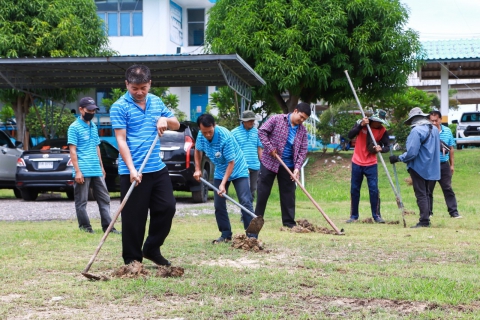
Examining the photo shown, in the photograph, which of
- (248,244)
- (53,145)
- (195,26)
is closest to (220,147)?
(248,244)

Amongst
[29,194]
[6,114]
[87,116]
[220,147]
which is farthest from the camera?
[6,114]

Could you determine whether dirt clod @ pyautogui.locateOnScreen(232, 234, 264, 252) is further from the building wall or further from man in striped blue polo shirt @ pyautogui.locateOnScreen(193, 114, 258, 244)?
the building wall

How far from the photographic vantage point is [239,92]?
20.2m

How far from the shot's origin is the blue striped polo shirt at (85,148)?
10266mm

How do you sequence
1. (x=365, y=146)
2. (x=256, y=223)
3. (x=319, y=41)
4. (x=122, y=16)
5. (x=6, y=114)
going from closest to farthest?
(x=256, y=223)
(x=365, y=146)
(x=319, y=41)
(x=6, y=114)
(x=122, y=16)

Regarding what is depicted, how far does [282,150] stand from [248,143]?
6.70 ft

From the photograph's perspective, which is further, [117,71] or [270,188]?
[117,71]

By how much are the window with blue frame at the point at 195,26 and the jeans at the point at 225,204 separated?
3165 centimetres

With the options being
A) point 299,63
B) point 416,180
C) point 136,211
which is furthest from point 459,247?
point 299,63

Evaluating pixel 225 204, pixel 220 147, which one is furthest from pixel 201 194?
pixel 220 147

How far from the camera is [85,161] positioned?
1030cm

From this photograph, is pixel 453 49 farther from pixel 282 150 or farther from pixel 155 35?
pixel 282 150

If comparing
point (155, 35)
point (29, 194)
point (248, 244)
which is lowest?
point (29, 194)

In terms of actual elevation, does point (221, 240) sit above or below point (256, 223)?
below
